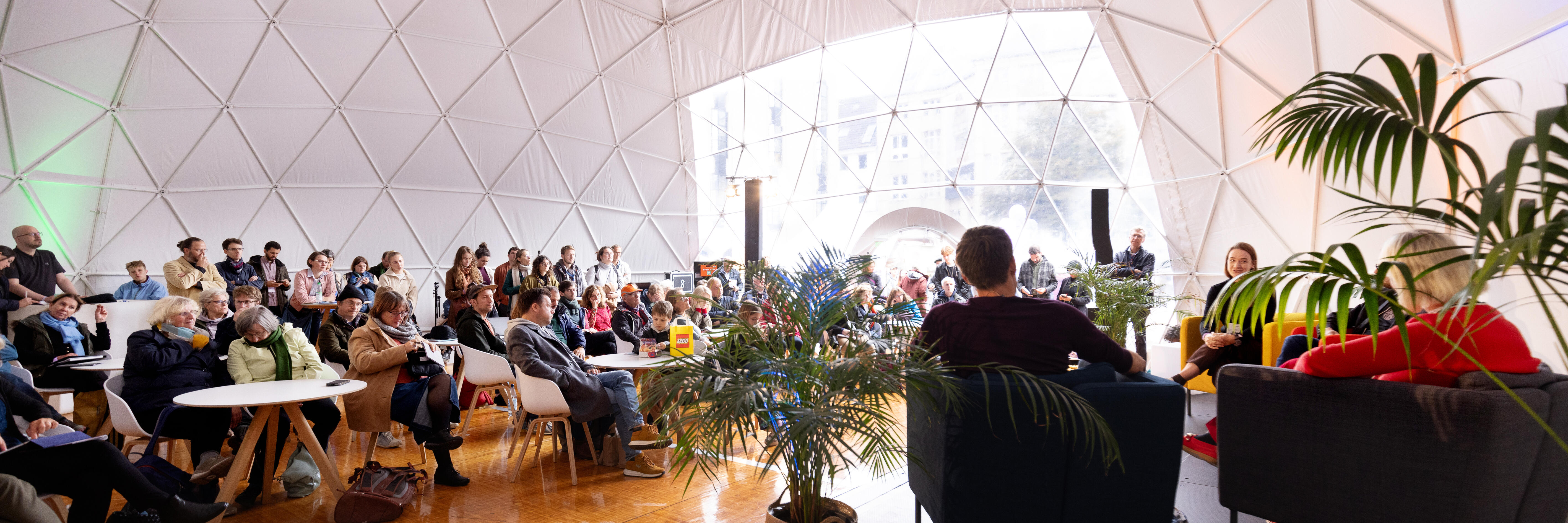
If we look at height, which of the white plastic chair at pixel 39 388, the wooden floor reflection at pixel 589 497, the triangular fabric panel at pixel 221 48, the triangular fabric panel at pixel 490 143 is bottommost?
the wooden floor reflection at pixel 589 497

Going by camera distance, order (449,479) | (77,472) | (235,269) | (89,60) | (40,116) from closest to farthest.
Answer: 1. (77,472)
2. (449,479)
3. (235,269)
4. (40,116)
5. (89,60)

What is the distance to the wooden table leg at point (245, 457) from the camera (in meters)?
3.53

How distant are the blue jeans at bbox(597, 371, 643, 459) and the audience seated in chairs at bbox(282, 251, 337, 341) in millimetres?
3813

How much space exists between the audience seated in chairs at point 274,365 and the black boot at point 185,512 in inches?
23.4

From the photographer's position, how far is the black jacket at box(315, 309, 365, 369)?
4828mm

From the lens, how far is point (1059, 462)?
2.44 meters

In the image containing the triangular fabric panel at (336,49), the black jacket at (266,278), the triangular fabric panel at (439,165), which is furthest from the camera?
the triangular fabric panel at (439,165)

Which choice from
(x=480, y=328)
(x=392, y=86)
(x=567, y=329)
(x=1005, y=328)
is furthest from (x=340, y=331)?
(x=392, y=86)

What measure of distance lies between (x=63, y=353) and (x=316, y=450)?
303cm

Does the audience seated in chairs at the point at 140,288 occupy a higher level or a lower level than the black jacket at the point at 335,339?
higher

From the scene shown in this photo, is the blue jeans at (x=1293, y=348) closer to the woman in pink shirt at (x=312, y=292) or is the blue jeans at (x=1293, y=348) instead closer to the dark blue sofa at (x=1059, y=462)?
the dark blue sofa at (x=1059, y=462)

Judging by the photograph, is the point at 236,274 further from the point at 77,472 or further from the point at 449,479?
the point at 77,472

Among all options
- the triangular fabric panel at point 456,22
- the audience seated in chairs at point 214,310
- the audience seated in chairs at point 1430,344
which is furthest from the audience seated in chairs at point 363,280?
the audience seated in chairs at point 1430,344

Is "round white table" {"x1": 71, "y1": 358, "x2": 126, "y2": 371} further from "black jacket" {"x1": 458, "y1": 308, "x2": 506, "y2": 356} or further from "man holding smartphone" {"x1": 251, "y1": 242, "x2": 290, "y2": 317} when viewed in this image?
"man holding smartphone" {"x1": 251, "y1": 242, "x2": 290, "y2": 317}
